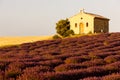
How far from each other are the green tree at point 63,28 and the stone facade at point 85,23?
86cm

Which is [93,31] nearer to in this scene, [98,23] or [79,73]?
[98,23]

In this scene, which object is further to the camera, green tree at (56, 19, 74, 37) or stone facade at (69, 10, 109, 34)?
green tree at (56, 19, 74, 37)

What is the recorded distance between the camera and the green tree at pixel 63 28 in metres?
64.1

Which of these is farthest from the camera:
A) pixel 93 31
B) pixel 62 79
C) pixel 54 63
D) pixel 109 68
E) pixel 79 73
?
pixel 93 31

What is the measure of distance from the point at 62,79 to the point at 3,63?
364 centimetres

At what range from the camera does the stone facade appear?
63.7m

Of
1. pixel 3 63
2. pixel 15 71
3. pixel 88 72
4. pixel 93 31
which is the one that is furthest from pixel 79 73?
pixel 93 31

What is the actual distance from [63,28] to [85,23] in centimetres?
374

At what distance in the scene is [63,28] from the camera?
213ft

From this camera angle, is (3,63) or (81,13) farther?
(81,13)

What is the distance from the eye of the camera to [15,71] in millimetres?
8711

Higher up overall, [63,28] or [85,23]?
[85,23]

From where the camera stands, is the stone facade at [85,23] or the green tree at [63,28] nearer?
the stone facade at [85,23]

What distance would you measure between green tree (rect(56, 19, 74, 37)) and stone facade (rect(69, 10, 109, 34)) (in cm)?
86
